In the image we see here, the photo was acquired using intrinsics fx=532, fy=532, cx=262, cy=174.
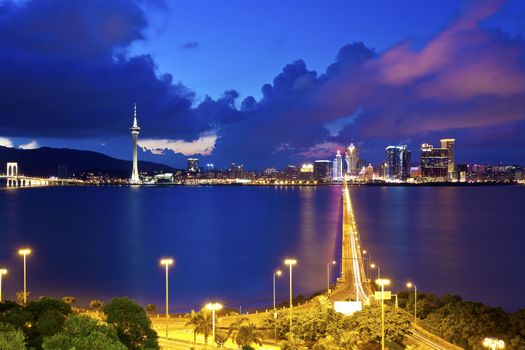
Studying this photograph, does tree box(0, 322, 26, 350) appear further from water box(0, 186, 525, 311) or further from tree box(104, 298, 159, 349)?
water box(0, 186, 525, 311)

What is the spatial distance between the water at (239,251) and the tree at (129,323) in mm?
18736

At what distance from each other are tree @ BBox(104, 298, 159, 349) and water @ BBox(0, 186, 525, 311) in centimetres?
1874

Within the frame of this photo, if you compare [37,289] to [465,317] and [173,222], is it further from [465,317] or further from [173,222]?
[173,222]

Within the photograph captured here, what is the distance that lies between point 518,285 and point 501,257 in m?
10.9

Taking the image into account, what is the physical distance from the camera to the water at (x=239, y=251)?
36.2m

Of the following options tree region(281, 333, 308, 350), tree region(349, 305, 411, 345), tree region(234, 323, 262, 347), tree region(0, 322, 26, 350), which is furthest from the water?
tree region(0, 322, 26, 350)

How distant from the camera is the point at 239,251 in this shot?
50.9m

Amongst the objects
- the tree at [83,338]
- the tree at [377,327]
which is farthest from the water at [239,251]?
the tree at [83,338]

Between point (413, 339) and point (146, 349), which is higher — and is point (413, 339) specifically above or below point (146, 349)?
below

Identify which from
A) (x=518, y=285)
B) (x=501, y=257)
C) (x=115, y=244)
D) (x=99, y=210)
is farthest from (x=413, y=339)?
(x=99, y=210)

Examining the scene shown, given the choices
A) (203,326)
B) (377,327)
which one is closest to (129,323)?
(203,326)

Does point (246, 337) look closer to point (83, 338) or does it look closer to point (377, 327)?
point (377, 327)

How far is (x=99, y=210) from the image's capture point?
3570 inches

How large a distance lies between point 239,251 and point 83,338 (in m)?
41.3
